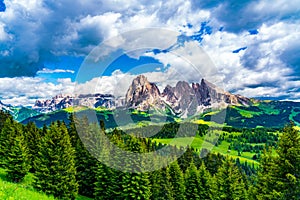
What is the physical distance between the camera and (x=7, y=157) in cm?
5047

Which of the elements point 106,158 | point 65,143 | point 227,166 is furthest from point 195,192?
point 65,143

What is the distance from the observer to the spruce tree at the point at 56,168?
44531 millimetres

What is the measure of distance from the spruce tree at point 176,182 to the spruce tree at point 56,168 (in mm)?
25732

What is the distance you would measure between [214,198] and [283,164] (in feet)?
98.1

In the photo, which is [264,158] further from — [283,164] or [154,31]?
[154,31]

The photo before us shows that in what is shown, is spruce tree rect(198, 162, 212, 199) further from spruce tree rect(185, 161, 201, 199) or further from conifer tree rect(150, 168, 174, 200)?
conifer tree rect(150, 168, 174, 200)

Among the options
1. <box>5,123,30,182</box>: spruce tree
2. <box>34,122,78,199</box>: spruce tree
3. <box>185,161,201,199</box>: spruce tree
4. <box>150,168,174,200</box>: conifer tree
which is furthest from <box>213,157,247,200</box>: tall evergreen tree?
<box>5,123,30,182</box>: spruce tree

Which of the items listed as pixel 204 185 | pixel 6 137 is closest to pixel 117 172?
pixel 204 185

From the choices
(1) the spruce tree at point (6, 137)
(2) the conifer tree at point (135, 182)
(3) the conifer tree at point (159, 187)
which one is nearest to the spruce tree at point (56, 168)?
(2) the conifer tree at point (135, 182)

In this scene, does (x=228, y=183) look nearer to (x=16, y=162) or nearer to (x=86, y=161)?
(x=86, y=161)

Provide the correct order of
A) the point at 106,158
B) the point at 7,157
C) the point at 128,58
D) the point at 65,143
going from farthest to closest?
the point at 106,158 < the point at 7,157 < the point at 65,143 < the point at 128,58

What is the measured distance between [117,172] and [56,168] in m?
11.8

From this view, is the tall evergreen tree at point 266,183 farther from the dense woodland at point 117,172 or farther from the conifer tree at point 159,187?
the conifer tree at point 159,187

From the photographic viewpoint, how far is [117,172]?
51.8 m
